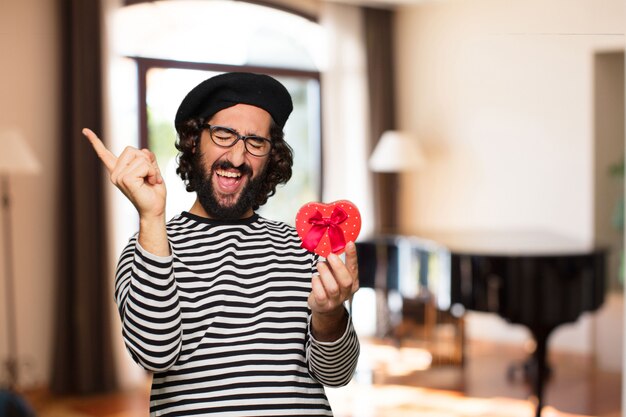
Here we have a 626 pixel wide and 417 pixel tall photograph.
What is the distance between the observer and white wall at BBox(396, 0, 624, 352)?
4906mm

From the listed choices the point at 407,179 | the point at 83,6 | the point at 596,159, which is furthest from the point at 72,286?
the point at 596,159

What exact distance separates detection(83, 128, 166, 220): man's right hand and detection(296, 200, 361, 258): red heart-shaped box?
281 mm

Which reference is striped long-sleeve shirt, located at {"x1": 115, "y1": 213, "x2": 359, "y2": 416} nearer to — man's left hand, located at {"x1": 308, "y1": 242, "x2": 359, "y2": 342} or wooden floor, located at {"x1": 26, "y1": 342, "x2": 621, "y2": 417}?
man's left hand, located at {"x1": 308, "y1": 242, "x2": 359, "y2": 342}

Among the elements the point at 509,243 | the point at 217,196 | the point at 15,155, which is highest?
the point at 15,155

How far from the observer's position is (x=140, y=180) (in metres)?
1.15

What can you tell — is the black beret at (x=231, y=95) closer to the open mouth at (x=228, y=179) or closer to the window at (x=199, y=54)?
the open mouth at (x=228, y=179)

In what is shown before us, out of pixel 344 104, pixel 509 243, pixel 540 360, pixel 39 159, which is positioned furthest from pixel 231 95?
pixel 509 243

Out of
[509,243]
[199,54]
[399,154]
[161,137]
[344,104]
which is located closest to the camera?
[161,137]

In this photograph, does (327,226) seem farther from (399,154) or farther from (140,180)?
(399,154)

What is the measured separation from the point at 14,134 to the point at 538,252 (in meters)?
2.39

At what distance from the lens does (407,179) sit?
16.2ft

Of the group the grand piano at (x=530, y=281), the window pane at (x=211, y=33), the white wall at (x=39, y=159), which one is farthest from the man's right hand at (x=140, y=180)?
the grand piano at (x=530, y=281)

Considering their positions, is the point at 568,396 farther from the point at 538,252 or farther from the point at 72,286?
the point at 72,286

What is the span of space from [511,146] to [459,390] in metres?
1.71
